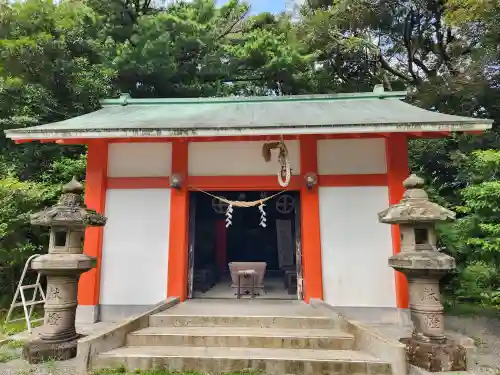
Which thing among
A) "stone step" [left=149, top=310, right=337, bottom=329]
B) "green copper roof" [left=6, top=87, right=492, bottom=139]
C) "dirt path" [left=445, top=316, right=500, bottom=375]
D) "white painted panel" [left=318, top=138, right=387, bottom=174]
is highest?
"green copper roof" [left=6, top=87, right=492, bottom=139]

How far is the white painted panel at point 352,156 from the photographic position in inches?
258

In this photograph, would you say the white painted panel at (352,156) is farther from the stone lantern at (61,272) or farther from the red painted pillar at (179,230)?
the stone lantern at (61,272)

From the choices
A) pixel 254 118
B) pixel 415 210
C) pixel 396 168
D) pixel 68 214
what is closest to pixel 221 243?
pixel 254 118

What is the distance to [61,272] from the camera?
15.2ft

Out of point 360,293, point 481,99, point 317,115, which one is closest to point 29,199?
point 317,115

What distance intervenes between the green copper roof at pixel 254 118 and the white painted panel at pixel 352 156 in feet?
1.72

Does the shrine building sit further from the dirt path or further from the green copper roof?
the dirt path

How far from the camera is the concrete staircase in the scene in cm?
402

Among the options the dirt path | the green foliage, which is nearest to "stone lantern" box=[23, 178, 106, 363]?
the dirt path

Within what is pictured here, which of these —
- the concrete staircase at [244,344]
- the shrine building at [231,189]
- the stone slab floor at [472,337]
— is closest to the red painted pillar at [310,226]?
the shrine building at [231,189]

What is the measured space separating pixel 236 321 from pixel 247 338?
2.12 ft

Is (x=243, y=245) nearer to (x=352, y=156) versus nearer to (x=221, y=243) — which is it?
(x=221, y=243)

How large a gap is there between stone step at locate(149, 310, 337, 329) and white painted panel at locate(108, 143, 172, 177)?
2838 mm

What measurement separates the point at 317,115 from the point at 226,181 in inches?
92.5
